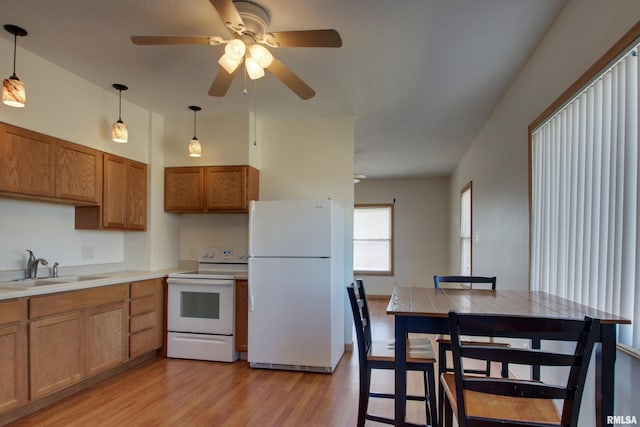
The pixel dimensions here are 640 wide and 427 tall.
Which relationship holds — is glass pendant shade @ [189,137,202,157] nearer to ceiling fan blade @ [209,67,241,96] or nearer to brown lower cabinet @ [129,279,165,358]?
brown lower cabinet @ [129,279,165,358]

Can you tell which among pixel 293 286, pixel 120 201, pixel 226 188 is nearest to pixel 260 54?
pixel 293 286

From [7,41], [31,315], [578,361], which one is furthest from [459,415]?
[7,41]

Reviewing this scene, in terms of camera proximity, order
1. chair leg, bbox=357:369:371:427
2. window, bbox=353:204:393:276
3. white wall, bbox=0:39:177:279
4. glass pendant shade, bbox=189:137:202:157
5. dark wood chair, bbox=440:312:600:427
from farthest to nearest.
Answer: window, bbox=353:204:393:276, glass pendant shade, bbox=189:137:202:157, white wall, bbox=0:39:177:279, chair leg, bbox=357:369:371:427, dark wood chair, bbox=440:312:600:427

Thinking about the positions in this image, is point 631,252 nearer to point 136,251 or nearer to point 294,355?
point 294,355

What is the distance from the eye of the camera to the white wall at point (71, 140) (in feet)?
9.44

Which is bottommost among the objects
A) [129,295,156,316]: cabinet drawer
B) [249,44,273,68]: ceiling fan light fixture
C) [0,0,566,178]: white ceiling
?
[129,295,156,316]: cabinet drawer

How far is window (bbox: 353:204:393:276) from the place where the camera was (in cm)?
821

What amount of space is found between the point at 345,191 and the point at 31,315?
2.83 meters

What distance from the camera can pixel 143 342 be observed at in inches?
141

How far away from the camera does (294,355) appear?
11.5ft

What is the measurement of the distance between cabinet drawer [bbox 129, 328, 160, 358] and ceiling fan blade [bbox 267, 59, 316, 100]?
8.50ft

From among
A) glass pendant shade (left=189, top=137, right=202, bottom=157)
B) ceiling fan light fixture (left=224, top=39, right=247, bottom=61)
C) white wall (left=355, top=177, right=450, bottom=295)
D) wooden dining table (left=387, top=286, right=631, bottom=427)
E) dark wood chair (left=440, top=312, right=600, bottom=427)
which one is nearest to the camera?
dark wood chair (left=440, top=312, right=600, bottom=427)

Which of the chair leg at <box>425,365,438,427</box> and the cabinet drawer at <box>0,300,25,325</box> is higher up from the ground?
the cabinet drawer at <box>0,300,25,325</box>

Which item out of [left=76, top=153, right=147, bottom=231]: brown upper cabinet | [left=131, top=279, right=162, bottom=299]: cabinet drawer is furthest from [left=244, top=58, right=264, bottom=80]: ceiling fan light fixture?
[left=131, top=279, right=162, bottom=299]: cabinet drawer
